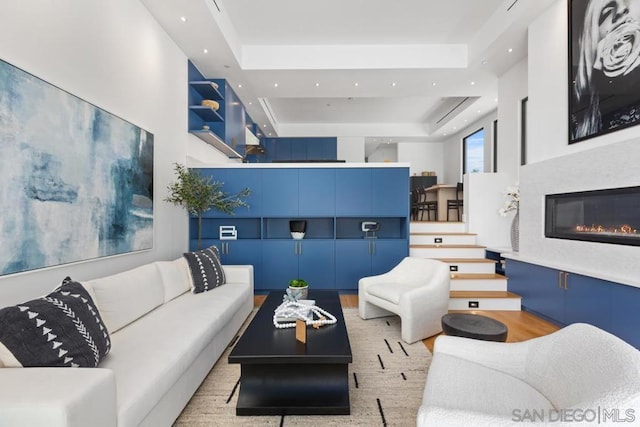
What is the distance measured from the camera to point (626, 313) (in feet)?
8.21

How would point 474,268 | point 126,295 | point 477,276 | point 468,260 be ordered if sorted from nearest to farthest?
point 126,295
point 477,276
point 474,268
point 468,260

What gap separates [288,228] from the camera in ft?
16.4

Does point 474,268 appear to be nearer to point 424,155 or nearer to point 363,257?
point 363,257

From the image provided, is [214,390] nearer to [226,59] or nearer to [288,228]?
[288,228]

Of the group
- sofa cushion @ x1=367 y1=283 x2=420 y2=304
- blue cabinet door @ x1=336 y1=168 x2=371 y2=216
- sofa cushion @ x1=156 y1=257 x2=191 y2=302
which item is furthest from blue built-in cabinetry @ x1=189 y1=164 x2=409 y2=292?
sofa cushion @ x1=156 y1=257 x2=191 y2=302

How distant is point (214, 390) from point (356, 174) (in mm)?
3287

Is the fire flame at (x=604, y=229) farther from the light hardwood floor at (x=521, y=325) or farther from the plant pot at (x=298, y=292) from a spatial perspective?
the plant pot at (x=298, y=292)

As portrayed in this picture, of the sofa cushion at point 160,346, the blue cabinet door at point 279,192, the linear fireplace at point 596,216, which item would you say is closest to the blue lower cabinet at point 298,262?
the blue cabinet door at point 279,192

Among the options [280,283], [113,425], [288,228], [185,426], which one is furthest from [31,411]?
[288,228]

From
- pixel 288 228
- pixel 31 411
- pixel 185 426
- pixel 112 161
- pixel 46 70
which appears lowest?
pixel 185 426

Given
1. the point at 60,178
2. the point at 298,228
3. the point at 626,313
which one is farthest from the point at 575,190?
the point at 60,178

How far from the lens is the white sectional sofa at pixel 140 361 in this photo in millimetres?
1099

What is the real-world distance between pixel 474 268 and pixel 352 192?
2019 millimetres

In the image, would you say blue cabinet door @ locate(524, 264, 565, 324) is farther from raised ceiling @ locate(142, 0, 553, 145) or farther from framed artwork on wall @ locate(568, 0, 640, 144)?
raised ceiling @ locate(142, 0, 553, 145)
